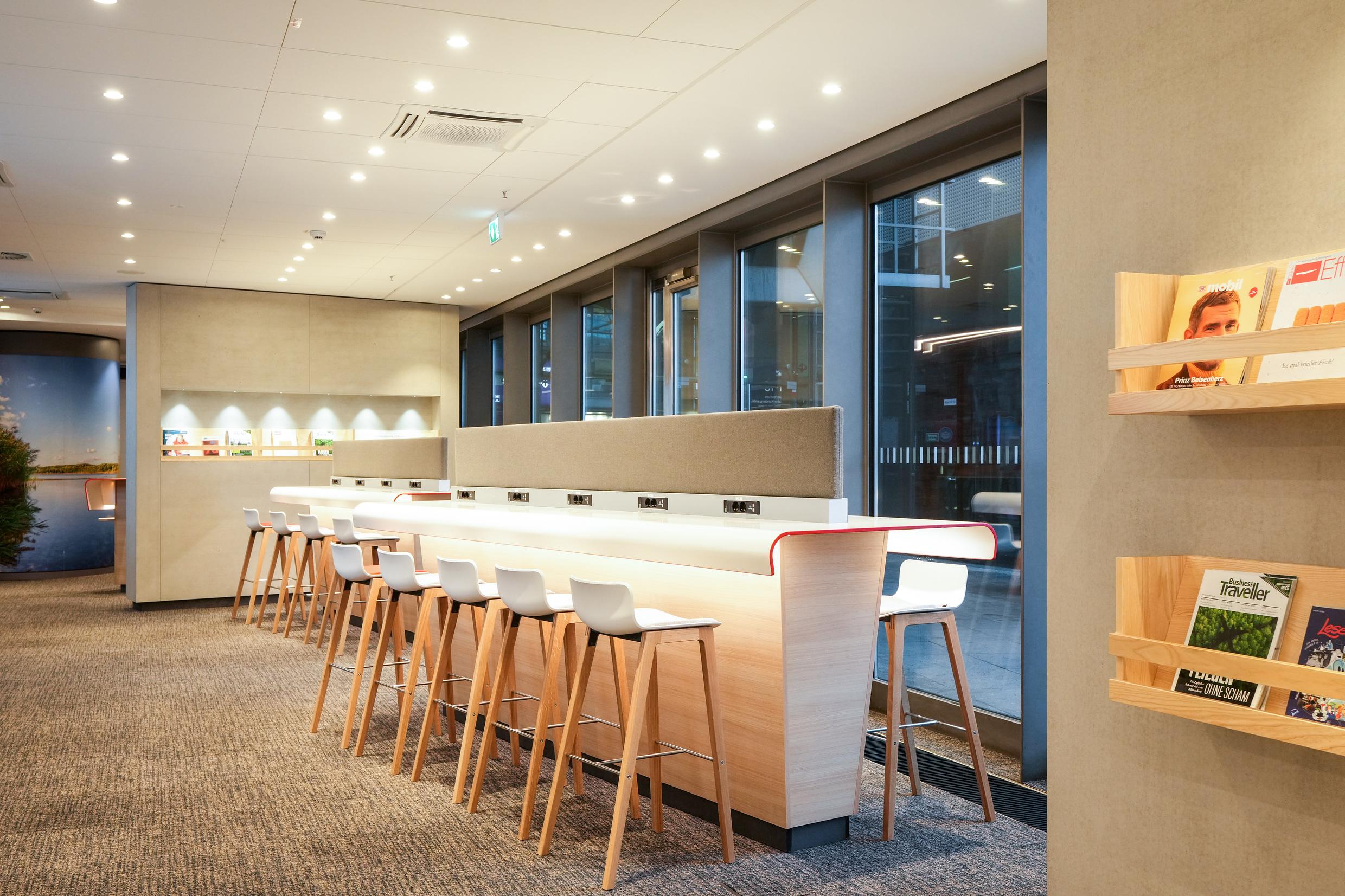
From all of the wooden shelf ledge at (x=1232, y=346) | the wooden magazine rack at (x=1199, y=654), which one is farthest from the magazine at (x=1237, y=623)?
the wooden shelf ledge at (x=1232, y=346)

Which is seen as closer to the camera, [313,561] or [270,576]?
[313,561]

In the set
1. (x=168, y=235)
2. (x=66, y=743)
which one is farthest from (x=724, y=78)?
(x=168, y=235)

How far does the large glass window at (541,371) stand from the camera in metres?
11.3

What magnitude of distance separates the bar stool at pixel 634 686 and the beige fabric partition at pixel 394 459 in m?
4.75

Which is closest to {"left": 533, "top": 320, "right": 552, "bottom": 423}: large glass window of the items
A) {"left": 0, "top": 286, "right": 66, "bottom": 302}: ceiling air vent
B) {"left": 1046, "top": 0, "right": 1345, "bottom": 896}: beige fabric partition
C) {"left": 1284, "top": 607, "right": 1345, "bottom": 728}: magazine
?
{"left": 0, "top": 286, "right": 66, "bottom": 302}: ceiling air vent

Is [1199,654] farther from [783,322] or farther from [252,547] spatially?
[252,547]

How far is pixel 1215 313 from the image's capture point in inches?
84.7

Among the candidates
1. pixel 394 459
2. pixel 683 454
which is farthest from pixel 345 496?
pixel 683 454

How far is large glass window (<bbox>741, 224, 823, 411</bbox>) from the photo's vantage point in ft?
22.5

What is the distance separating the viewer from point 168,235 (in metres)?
8.11

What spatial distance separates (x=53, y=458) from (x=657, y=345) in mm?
9076

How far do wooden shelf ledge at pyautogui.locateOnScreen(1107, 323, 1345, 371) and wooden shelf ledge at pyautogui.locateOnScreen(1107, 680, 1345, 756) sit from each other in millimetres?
571

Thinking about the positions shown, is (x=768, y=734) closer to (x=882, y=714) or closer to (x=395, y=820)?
(x=395, y=820)

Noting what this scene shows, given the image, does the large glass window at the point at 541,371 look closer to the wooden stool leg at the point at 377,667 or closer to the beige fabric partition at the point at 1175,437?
the wooden stool leg at the point at 377,667
